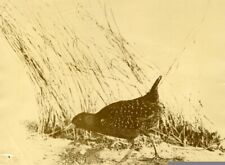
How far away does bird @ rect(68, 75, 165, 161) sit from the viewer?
1113 mm

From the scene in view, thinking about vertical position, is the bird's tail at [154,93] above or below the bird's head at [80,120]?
above

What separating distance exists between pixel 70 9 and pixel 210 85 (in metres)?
0.46

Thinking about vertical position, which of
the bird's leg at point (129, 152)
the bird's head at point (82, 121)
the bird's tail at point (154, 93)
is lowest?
the bird's leg at point (129, 152)

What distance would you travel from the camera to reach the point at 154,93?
1.11 metres

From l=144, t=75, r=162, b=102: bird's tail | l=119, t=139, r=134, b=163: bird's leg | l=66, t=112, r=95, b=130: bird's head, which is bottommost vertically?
l=119, t=139, r=134, b=163: bird's leg

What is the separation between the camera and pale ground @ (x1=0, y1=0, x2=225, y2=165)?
110cm

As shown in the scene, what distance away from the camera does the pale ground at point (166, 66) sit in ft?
3.61

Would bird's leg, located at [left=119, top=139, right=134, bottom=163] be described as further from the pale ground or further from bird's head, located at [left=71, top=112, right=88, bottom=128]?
bird's head, located at [left=71, top=112, right=88, bottom=128]

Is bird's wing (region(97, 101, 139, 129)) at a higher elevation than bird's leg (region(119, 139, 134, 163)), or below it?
higher

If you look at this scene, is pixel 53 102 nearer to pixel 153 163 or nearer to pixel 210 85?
pixel 153 163

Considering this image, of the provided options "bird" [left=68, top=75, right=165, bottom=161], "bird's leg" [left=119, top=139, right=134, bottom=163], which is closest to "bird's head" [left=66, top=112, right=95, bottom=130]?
"bird" [left=68, top=75, right=165, bottom=161]

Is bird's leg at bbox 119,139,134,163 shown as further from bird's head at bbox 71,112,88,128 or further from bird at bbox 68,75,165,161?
bird's head at bbox 71,112,88,128

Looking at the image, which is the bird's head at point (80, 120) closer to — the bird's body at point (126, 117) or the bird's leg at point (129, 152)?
the bird's body at point (126, 117)

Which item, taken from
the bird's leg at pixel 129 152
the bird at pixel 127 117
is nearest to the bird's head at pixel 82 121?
the bird at pixel 127 117
